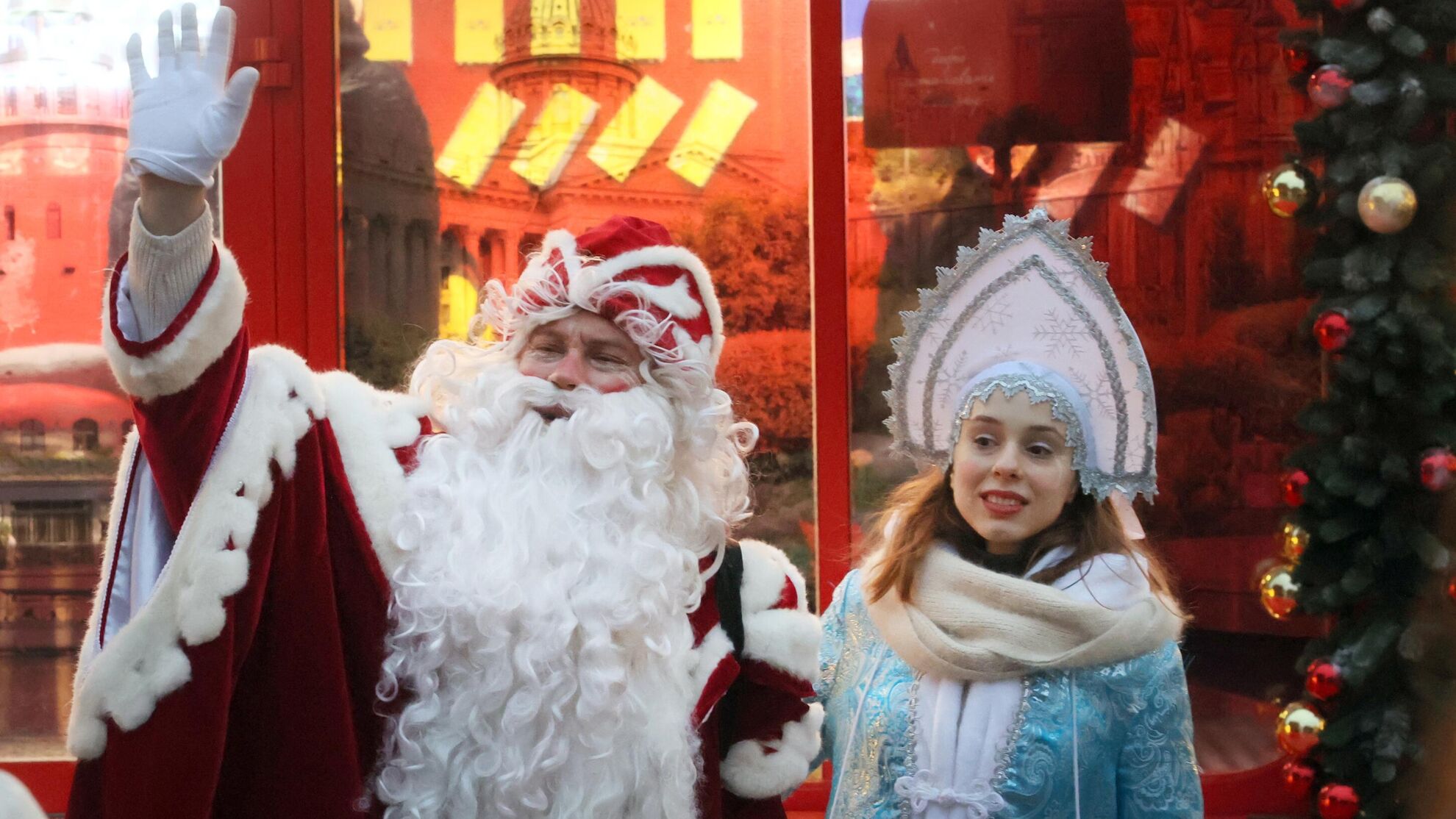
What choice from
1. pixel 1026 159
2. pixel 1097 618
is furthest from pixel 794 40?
pixel 1097 618

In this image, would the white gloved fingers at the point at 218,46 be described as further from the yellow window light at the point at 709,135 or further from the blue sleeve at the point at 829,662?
the yellow window light at the point at 709,135

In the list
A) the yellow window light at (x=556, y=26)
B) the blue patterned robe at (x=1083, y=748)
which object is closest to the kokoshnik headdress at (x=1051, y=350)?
the blue patterned robe at (x=1083, y=748)

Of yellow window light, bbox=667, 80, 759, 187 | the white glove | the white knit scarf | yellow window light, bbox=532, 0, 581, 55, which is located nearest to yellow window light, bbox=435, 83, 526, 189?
yellow window light, bbox=532, 0, 581, 55

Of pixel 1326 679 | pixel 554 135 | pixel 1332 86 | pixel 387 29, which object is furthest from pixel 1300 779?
pixel 387 29

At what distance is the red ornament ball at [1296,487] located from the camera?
3.39m

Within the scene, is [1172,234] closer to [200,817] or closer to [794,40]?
[794,40]

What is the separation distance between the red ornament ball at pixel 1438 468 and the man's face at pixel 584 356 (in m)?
2.06

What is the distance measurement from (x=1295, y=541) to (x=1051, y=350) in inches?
55.0

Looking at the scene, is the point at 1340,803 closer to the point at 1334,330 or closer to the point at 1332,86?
the point at 1334,330

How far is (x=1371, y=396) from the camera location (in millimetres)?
3324

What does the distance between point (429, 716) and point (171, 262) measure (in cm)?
80

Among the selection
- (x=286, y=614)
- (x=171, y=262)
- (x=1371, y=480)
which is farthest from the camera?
(x=1371, y=480)

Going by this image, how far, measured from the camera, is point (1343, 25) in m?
3.44

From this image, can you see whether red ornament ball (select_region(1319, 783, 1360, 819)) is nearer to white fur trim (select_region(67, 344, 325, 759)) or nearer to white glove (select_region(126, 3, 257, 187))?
white fur trim (select_region(67, 344, 325, 759))
